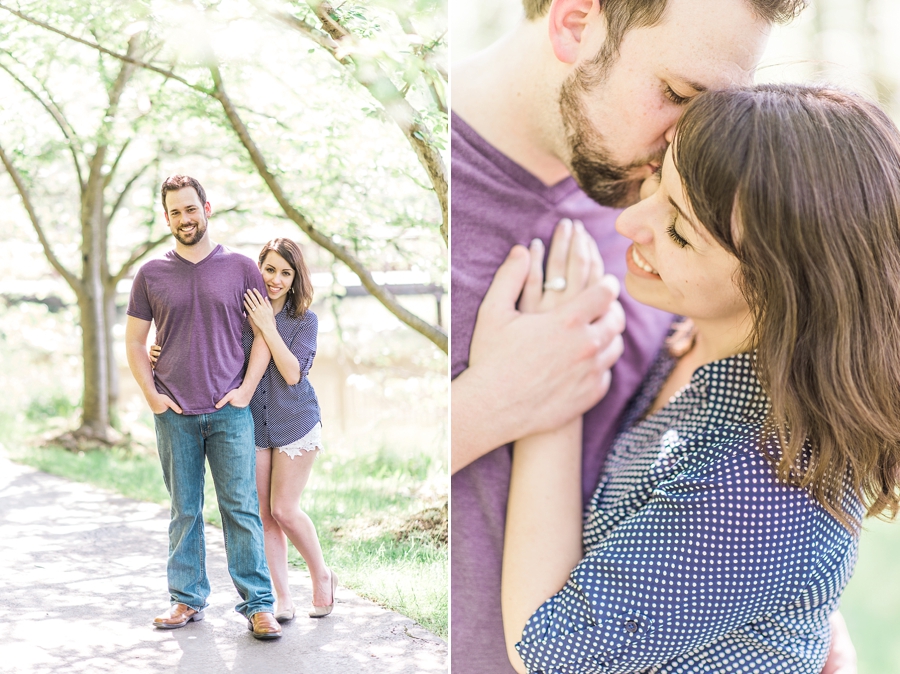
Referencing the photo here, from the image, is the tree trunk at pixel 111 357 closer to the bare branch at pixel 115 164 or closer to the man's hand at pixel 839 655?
the bare branch at pixel 115 164

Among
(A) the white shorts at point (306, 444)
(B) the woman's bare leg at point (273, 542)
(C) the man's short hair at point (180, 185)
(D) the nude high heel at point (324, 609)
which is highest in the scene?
(C) the man's short hair at point (180, 185)

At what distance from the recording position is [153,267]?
1.52 metres

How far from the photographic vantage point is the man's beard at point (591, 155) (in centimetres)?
154

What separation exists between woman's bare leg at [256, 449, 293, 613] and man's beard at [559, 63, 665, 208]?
871 mm

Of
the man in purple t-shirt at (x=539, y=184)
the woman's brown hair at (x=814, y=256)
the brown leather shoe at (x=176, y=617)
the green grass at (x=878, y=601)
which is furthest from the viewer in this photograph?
the green grass at (x=878, y=601)

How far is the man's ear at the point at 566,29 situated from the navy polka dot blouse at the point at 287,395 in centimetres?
74

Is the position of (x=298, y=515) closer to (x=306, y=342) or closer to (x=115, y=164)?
(x=306, y=342)

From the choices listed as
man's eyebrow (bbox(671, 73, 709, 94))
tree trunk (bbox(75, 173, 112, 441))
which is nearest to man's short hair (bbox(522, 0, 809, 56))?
man's eyebrow (bbox(671, 73, 709, 94))

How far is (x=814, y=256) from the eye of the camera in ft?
4.03

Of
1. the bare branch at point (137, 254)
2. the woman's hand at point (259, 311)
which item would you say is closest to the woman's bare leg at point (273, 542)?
the woman's hand at point (259, 311)

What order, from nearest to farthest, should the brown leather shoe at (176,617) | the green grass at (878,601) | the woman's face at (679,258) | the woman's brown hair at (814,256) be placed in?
the woman's brown hair at (814,256), the woman's face at (679,258), the brown leather shoe at (176,617), the green grass at (878,601)

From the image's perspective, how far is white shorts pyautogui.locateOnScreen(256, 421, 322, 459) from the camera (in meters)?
1.60

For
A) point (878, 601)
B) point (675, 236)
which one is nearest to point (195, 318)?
point (675, 236)

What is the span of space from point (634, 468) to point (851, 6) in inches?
69.9
